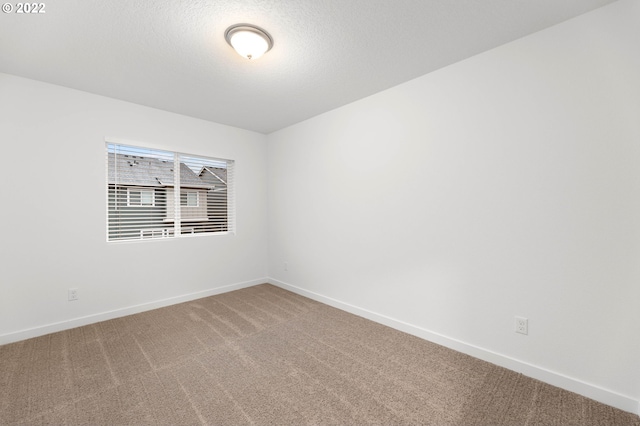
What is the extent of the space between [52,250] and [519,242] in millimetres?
4325

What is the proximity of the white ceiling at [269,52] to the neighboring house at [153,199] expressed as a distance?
866mm

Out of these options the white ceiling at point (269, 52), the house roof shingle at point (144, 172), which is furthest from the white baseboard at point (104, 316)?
the white ceiling at point (269, 52)

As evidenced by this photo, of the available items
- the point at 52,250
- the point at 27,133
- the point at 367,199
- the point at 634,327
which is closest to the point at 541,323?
the point at 634,327

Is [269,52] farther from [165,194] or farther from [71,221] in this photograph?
[71,221]

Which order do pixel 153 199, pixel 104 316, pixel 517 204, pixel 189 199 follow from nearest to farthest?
pixel 517 204
pixel 104 316
pixel 153 199
pixel 189 199

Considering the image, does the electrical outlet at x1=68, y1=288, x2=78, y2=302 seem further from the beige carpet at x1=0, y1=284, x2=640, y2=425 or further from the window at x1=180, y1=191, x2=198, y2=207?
the window at x1=180, y1=191, x2=198, y2=207

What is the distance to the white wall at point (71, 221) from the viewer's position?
8.25ft

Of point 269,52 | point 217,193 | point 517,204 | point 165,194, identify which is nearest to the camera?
point 517,204

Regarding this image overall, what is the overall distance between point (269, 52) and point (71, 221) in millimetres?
2711

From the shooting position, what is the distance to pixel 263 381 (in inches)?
76.5

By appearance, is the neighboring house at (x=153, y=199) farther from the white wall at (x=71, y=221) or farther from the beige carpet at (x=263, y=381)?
the beige carpet at (x=263, y=381)

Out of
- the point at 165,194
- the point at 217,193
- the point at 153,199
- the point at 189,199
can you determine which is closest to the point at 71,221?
the point at 153,199

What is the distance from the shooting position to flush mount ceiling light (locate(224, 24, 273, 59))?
1.87m

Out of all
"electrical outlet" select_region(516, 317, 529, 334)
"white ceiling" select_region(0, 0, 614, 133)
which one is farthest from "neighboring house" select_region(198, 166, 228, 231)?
"electrical outlet" select_region(516, 317, 529, 334)
